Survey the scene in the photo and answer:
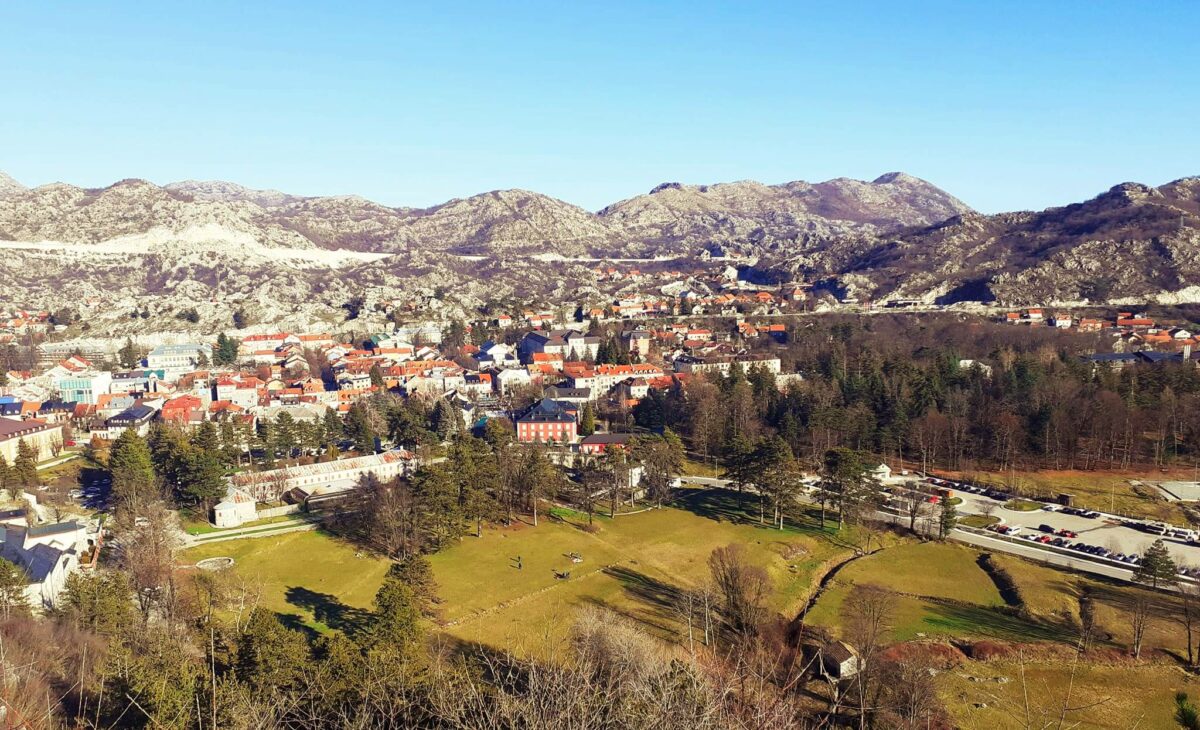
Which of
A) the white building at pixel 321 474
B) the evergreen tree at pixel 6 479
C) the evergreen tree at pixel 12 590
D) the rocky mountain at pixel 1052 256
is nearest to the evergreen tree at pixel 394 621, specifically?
the evergreen tree at pixel 12 590

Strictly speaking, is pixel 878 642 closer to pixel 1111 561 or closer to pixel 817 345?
pixel 1111 561

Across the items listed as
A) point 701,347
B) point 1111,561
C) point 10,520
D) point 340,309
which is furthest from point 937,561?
point 340,309

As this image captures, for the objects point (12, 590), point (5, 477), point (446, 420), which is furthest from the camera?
point (446, 420)

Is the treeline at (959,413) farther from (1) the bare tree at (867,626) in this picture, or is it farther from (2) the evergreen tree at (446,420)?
(2) the evergreen tree at (446,420)

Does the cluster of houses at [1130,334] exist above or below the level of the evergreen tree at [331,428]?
above

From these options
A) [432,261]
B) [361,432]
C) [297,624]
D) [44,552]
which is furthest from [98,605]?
[432,261]

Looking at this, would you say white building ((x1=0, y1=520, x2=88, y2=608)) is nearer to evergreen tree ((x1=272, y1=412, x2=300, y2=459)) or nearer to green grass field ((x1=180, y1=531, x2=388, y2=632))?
green grass field ((x1=180, y1=531, x2=388, y2=632))

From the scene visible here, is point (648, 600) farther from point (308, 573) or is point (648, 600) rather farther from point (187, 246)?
point (187, 246)
